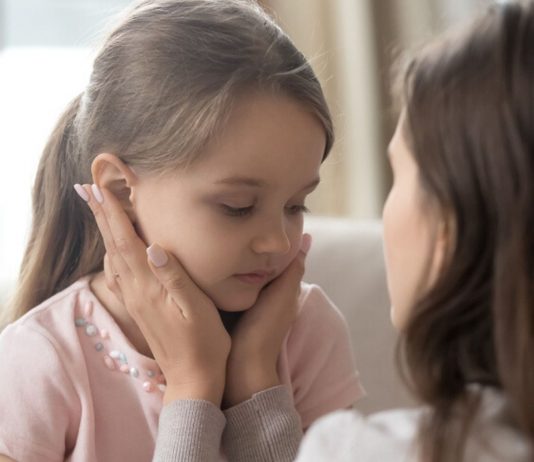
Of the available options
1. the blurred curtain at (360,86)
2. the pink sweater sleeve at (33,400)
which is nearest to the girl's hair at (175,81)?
the pink sweater sleeve at (33,400)

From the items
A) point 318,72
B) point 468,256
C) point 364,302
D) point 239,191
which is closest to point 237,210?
point 239,191

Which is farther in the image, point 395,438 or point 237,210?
point 237,210

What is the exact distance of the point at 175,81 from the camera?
4.36 ft

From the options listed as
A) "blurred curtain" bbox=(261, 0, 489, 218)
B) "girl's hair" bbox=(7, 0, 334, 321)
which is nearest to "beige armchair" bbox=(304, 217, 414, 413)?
"girl's hair" bbox=(7, 0, 334, 321)

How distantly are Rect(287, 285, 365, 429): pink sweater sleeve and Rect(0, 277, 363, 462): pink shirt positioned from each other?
27 millimetres

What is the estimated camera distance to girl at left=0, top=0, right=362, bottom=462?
1308mm

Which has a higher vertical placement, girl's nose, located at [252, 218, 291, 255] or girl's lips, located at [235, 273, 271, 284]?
girl's nose, located at [252, 218, 291, 255]

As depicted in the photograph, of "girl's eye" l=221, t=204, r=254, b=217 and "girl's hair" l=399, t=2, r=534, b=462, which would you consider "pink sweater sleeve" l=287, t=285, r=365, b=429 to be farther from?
"girl's hair" l=399, t=2, r=534, b=462

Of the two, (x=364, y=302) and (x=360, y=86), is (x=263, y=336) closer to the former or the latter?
(x=364, y=302)

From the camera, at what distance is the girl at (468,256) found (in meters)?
0.86

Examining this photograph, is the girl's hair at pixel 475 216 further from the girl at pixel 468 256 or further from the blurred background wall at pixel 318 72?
the blurred background wall at pixel 318 72

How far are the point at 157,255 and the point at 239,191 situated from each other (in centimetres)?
14

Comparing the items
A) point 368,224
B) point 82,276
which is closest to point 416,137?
point 82,276

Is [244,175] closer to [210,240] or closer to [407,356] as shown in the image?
[210,240]
